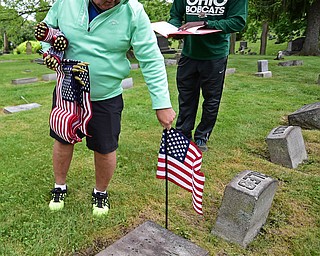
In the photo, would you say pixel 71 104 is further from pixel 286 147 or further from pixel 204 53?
pixel 286 147

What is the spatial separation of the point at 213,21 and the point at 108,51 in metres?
1.43

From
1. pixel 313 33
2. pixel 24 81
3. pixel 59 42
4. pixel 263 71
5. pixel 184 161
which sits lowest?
pixel 24 81

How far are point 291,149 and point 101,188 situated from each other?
1795 millimetres

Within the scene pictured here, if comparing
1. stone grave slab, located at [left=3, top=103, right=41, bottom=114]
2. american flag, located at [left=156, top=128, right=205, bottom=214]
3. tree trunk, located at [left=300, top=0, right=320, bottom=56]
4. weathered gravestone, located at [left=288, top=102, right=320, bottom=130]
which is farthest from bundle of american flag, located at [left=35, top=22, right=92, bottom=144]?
tree trunk, located at [left=300, top=0, right=320, bottom=56]

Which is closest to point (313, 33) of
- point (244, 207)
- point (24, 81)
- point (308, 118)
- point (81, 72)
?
point (24, 81)

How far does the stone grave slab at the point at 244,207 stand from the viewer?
1956 mm

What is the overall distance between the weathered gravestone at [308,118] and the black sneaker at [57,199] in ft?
10.1

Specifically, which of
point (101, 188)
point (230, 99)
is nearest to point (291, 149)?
point (101, 188)

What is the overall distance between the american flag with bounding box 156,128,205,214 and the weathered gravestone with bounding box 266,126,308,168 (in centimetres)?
140

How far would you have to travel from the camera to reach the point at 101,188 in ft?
7.66

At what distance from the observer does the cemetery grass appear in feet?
6.75

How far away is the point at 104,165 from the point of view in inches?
86.4

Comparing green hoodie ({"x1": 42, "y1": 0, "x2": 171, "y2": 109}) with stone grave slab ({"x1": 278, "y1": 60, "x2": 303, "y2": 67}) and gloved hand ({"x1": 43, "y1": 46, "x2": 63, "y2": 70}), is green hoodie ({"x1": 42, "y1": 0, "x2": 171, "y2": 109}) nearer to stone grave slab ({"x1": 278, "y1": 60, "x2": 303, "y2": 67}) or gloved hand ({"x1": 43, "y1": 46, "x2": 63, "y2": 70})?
gloved hand ({"x1": 43, "y1": 46, "x2": 63, "y2": 70})

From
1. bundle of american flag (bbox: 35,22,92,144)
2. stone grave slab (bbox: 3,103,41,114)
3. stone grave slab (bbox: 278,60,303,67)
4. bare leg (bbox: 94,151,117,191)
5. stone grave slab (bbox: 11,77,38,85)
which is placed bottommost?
stone grave slab (bbox: 278,60,303,67)
